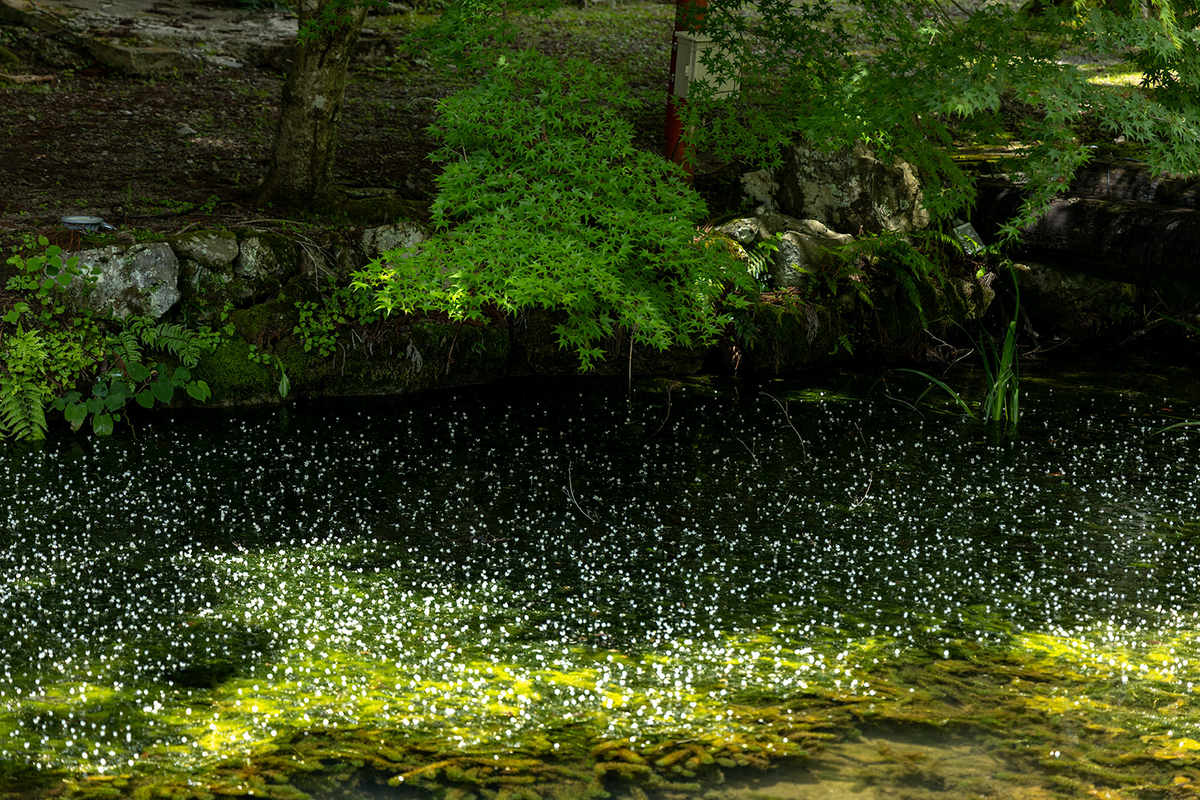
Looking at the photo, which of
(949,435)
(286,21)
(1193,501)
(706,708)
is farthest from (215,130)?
(1193,501)

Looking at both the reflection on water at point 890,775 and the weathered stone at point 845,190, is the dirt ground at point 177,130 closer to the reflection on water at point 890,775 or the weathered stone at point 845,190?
the weathered stone at point 845,190

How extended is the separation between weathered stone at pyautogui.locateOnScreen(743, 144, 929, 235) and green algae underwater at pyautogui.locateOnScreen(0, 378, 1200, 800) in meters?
2.57

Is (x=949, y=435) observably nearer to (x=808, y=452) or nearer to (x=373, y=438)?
(x=808, y=452)

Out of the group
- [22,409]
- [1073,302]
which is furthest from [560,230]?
[1073,302]

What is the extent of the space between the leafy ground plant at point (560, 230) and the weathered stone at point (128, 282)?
4.66 ft

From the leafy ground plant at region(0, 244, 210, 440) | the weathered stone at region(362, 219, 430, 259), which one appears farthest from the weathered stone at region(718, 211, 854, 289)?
the leafy ground plant at region(0, 244, 210, 440)

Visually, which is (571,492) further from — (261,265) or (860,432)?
(261,265)

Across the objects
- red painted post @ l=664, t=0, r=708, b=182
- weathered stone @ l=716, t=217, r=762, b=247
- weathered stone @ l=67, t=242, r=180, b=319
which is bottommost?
weathered stone @ l=67, t=242, r=180, b=319

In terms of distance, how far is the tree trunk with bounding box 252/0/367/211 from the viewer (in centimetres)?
811

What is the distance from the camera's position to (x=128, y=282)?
7.33 m

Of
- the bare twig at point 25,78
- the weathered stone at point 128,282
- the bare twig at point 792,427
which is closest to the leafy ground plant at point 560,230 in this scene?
the bare twig at point 792,427

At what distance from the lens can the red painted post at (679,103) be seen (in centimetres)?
869

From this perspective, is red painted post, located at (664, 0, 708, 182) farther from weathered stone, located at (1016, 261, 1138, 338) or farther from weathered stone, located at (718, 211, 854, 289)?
weathered stone, located at (1016, 261, 1138, 338)

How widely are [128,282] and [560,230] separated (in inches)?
125
